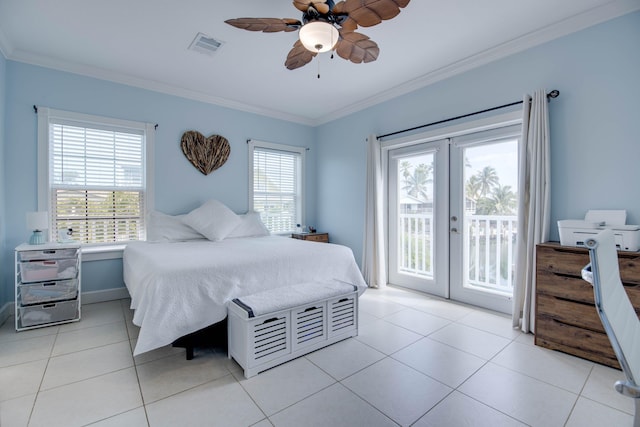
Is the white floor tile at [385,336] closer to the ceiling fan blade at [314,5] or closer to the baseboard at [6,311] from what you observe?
the ceiling fan blade at [314,5]

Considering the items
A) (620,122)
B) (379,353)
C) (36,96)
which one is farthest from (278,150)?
(620,122)

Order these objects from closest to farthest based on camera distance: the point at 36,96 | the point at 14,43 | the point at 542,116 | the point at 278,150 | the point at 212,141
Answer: the point at 542,116 → the point at 14,43 → the point at 36,96 → the point at 212,141 → the point at 278,150

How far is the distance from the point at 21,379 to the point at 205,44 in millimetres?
3077

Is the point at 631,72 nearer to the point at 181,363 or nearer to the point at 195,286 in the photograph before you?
the point at 195,286

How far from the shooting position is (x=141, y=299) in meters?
2.07

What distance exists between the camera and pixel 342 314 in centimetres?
254

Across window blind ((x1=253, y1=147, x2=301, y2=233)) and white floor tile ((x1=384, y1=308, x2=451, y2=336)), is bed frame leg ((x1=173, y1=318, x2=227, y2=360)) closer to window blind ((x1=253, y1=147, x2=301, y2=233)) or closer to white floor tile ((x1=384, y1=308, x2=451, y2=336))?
white floor tile ((x1=384, y1=308, x2=451, y2=336))

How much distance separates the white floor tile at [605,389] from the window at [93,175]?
15.0ft

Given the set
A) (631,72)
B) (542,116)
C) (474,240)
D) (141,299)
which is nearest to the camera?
(141,299)

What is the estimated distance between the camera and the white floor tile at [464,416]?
61.6 inches

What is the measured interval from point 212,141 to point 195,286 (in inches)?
109

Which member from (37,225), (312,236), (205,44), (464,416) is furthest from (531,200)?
(37,225)

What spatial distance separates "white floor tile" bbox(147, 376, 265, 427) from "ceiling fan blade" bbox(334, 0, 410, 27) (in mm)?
2535

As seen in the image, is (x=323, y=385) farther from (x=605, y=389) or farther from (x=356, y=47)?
(x=356, y=47)
